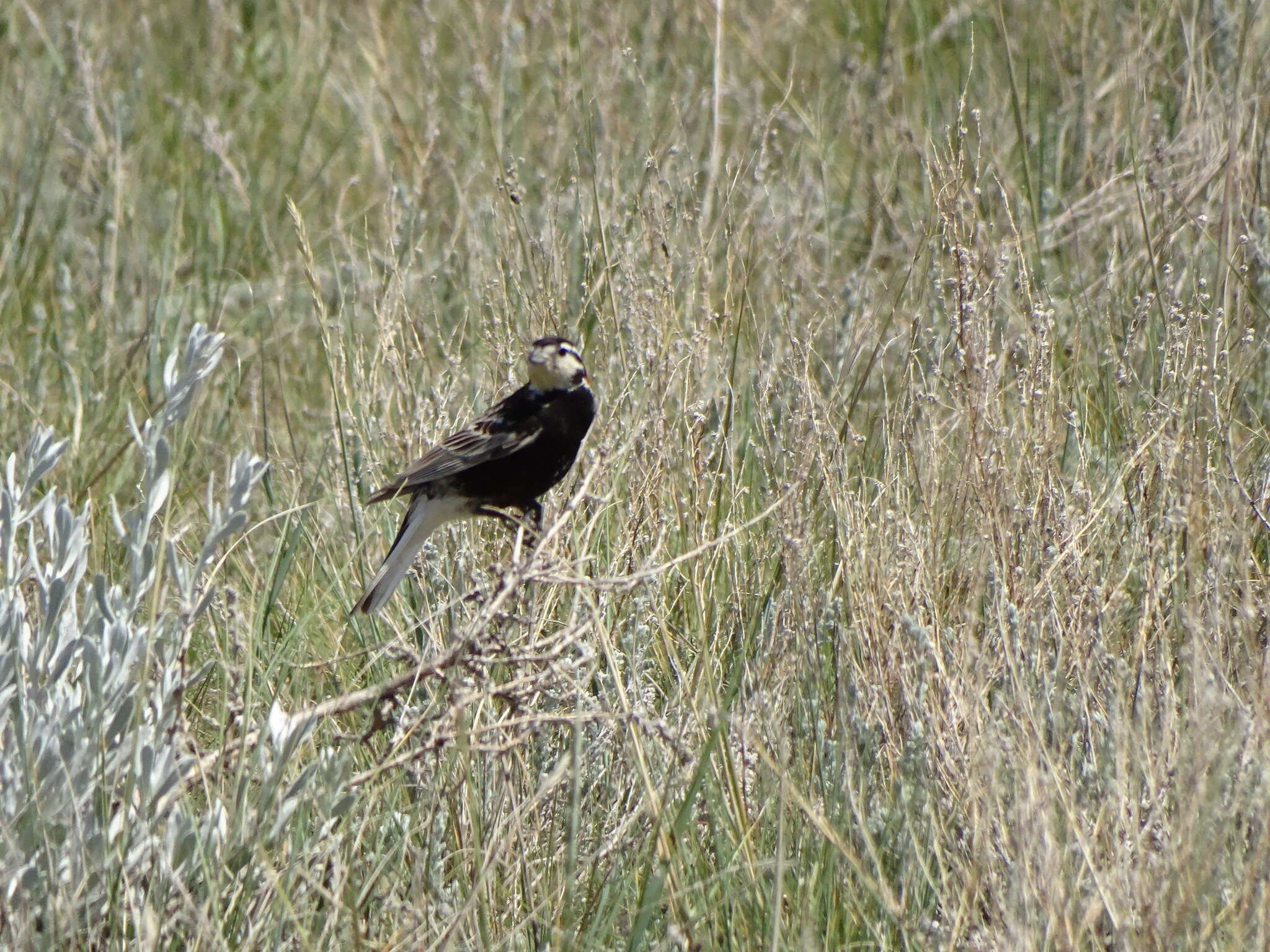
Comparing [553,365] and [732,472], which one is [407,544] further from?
[732,472]

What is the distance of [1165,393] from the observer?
3174 mm

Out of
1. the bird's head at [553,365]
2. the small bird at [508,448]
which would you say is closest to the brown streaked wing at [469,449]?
the small bird at [508,448]

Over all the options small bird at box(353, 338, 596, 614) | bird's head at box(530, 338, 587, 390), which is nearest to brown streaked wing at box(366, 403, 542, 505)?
small bird at box(353, 338, 596, 614)

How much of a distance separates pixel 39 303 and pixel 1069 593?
3909 millimetres

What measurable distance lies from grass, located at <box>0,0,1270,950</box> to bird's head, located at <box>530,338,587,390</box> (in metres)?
0.17

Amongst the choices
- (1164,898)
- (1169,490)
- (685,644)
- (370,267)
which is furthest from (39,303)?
(1164,898)

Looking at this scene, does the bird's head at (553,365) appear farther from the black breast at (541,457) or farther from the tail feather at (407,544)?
the tail feather at (407,544)

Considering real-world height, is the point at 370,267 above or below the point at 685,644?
above

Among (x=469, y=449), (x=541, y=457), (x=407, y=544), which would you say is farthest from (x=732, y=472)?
(x=407, y=544)

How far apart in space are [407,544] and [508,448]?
0.33m

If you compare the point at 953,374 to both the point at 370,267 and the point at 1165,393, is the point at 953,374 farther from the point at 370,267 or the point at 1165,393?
the point at 370,267

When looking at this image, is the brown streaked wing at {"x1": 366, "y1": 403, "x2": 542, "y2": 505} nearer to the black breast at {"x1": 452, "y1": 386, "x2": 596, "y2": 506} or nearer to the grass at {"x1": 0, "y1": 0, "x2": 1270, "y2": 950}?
Result: the black breast at {"x1": 452, "y1": 386, "x2": 596, "y2": 506}

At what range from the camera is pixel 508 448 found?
144 inches

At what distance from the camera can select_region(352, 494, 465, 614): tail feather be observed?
3.44 m
